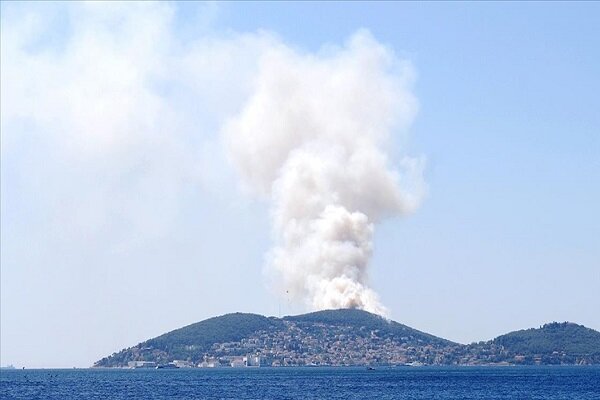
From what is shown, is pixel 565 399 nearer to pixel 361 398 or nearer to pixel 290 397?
pixel 361 398

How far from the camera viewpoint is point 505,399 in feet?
650

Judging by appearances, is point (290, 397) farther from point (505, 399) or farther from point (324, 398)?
point (505, 399)

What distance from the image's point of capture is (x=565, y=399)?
650 feet

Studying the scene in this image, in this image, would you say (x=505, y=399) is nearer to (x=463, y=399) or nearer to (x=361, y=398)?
(x=463, y=399)

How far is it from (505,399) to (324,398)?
3253 centimetres

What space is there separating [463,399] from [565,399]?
A: 18.2m

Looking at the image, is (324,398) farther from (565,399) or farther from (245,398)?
(565,399)

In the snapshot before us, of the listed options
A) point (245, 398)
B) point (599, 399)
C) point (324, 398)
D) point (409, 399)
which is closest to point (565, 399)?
point (599, 399)

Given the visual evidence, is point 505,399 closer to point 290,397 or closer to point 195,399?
point 290,397

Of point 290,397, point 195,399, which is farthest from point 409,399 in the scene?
point 195,399

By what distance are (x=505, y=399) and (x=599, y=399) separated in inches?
645

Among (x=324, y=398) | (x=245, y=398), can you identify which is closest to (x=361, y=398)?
(x=324, y=398)

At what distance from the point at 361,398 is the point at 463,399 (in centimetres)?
1839

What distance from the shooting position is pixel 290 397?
198250 millimetres
